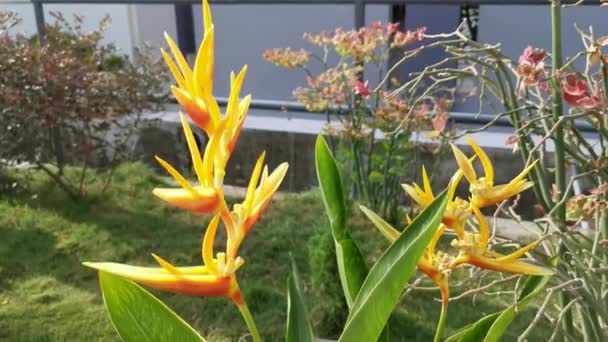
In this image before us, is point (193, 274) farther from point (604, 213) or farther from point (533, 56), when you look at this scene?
point (604, 213)

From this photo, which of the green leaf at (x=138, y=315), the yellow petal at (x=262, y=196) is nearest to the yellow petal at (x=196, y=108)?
the yellow petal at (x=262, y=196)

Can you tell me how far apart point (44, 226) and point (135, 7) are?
347 centimetres

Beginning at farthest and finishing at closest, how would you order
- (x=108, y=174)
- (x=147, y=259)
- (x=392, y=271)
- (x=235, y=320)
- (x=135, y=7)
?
(x=135, y=7) → (x=108, y=174) → (x=147, y=259) → (x=235, y=320) → (x=392, y=271)

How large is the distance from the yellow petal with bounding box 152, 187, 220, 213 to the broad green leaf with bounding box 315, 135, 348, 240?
1.07 ft

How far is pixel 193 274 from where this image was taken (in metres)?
0.72

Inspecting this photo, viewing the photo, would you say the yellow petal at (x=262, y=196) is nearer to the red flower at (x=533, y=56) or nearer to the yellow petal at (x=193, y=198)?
the yellow petal at (x=193, y=198)

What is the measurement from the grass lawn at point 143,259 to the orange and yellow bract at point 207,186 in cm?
166

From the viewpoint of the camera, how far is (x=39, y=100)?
144 inches

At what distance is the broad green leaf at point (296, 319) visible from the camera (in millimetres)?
918

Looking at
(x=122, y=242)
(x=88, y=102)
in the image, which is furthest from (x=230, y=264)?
(x=88, y=102)

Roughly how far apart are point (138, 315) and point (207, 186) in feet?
0.69

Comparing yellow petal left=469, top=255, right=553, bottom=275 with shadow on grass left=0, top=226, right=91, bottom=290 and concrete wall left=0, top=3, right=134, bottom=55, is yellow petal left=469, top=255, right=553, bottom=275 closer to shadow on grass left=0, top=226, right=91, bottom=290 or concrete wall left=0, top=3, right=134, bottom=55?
shadow on grass left=0, top=226, right=91, bottom=290

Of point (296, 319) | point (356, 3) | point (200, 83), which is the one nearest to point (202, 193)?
point (200, 83)

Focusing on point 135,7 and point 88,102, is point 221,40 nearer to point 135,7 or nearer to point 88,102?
point 135,7
